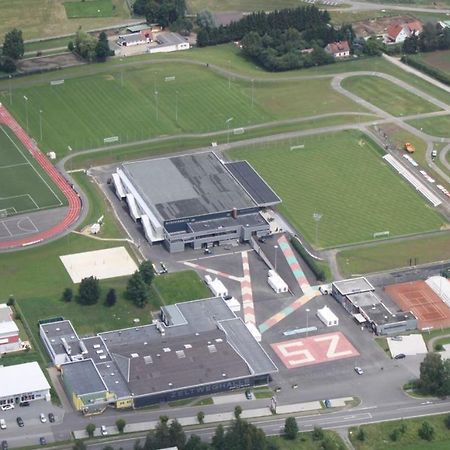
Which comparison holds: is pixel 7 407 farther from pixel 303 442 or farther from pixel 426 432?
pixel 426 432

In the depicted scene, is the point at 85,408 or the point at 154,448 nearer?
the point at 154,448

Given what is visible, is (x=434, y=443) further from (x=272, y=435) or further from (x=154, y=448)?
(x=154, y=448)

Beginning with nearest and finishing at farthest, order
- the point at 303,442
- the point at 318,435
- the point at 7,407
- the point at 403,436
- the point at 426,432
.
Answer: the point at 303,442
the point at 318,435
the point at 426,432
the point at 403,436
the point at 7,407

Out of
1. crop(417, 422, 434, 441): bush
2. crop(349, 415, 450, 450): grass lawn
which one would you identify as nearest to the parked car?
crop(349, 415, 450, 450): grass lawn

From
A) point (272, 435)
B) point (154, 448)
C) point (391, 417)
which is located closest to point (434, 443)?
point (391, 417)

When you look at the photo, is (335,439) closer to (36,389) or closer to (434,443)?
(434,443)

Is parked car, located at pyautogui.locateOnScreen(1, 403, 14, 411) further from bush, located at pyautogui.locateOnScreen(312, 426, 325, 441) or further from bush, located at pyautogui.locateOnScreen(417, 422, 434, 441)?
bush, located at pyautogui.locateOnScreen(417, 422, 434, 441)

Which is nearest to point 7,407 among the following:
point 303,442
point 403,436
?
point 303,442
